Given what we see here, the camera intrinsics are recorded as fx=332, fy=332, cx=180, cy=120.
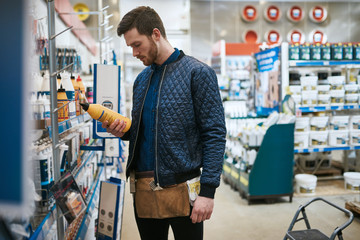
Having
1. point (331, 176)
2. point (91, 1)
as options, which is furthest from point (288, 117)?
point (91, 1)

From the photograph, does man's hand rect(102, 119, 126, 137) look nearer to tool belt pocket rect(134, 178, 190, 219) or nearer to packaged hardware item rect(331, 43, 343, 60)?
tool belt pocket rect(134, 178, 190, 219)

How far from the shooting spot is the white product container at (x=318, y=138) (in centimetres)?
465

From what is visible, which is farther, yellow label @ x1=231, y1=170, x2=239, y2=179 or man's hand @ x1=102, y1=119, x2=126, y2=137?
yellow label @ x1=231, y1=170, x2=239, y2=179

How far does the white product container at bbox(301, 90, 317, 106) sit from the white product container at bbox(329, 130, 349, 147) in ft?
1.82

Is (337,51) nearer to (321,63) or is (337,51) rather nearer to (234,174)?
(321,63)

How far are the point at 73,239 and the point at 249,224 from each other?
79.6 inches

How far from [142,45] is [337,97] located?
13.4 feet

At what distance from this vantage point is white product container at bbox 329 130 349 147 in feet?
15.7

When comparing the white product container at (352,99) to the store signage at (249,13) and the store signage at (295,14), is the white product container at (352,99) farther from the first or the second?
the store signage at (295,14)

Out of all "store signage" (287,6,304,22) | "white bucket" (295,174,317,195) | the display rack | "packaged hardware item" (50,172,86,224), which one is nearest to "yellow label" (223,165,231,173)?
the display rack

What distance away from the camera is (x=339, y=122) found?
4.84 metres

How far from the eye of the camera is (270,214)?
3.90 metres

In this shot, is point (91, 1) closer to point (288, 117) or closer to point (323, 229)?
point (288, 117)

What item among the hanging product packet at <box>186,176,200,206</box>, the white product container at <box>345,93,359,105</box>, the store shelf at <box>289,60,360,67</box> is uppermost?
the store shelf at <box>289,60,360,67</box>
